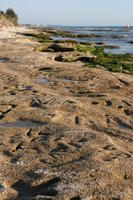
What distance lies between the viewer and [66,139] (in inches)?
260

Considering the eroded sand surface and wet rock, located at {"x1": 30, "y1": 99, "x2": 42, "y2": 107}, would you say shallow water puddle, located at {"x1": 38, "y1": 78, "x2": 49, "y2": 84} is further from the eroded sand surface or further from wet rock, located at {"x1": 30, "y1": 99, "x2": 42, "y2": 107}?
wet rock, located at {"x1": 30, "y1": 99, "x2": 42, "y2": 107}

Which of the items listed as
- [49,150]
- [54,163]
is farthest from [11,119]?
[54,163]

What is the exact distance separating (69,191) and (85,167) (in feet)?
2.31

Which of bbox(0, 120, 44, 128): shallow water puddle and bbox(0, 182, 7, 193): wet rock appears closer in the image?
bbox(0, 182, 7, 193): wet rock

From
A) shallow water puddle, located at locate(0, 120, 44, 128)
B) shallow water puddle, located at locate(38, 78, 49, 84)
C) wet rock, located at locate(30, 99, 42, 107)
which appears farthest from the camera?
shallow water puddle, located at locate(38, 78, 49, 84)

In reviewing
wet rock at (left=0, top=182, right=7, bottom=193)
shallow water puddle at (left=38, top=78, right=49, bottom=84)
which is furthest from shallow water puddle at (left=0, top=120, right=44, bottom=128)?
shallow water puddle at (left=38, top=78, right=49, bottom=84)

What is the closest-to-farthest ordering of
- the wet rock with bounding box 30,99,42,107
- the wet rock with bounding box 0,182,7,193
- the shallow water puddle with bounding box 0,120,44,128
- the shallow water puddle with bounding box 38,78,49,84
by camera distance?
the wet rock with bounding box 0,182,7,193, the shallow water puddle with bounding box 0,120,44,128, the wet rock with bounding box 30,99,42,107, the shallow water puddle with bounding box 38,78,49,84

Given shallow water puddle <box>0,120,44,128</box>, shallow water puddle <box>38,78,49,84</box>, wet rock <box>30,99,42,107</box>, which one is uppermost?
wet rock <box>30,99,42,107</box>

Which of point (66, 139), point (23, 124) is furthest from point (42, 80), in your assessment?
point (66, 139)

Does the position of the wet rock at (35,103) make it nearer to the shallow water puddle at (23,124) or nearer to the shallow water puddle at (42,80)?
the shallow water puddle at (23,124)

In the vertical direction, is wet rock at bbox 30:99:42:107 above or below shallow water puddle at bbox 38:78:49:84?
above

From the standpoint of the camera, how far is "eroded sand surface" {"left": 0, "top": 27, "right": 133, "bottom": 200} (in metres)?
4.91

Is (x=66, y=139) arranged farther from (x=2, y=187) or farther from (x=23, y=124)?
(x=2, y=187)

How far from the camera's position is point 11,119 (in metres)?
8.11
